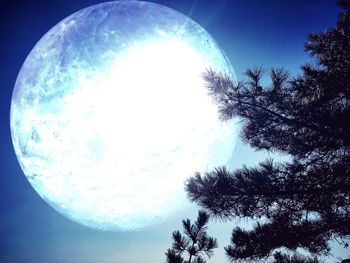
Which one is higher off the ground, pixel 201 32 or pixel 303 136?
pixel 201 32

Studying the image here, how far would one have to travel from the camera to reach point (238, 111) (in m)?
6.42

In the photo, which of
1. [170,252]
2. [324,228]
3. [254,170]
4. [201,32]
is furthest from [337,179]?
[201,32]

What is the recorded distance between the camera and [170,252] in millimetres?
5141

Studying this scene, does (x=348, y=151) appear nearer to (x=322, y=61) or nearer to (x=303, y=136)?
(x=303, y=136)

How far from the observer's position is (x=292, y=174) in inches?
219

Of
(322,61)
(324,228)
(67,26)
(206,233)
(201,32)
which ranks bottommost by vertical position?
(324,228)

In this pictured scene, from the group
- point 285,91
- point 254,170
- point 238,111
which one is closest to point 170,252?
point 254,170

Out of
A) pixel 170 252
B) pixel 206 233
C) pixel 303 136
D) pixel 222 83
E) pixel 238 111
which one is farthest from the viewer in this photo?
pixel 303 136

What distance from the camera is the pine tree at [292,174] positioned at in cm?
530

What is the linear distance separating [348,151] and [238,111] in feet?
9.81

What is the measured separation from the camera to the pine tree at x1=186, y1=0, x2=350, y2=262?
5.30 meters

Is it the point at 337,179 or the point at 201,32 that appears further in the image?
the point at 201,32

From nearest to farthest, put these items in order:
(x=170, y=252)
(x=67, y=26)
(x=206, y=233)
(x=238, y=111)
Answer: (x=170, y=252) < (x=206, y=233) < (x=238, y=111) < (x=67, y=26)

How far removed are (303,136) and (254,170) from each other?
2.41 metres
